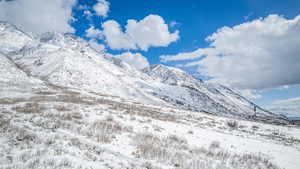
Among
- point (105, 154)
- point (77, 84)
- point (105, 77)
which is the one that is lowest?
point (105, 154)

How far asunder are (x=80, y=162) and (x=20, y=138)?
10.9ft

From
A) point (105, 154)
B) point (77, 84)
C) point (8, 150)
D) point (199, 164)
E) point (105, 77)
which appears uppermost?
point (105, 77)

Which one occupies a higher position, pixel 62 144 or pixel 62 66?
pixel 62 66

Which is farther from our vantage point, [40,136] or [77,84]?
[77,84]

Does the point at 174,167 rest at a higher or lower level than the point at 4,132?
lower

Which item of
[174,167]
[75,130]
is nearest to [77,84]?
[75,130]

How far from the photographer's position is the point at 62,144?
22.2 feet

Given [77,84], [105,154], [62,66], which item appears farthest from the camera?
[62,66]

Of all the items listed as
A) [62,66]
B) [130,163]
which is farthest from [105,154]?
[62,66]

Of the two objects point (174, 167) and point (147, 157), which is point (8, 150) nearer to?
point (147, 157)

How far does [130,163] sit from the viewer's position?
600 centimetres

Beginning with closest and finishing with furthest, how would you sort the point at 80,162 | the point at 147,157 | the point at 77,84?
the point at 80,162, the point at 147,157, the point at 77,84

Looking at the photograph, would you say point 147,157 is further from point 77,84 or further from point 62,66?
point 62,66

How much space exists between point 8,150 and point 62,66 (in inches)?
3953
